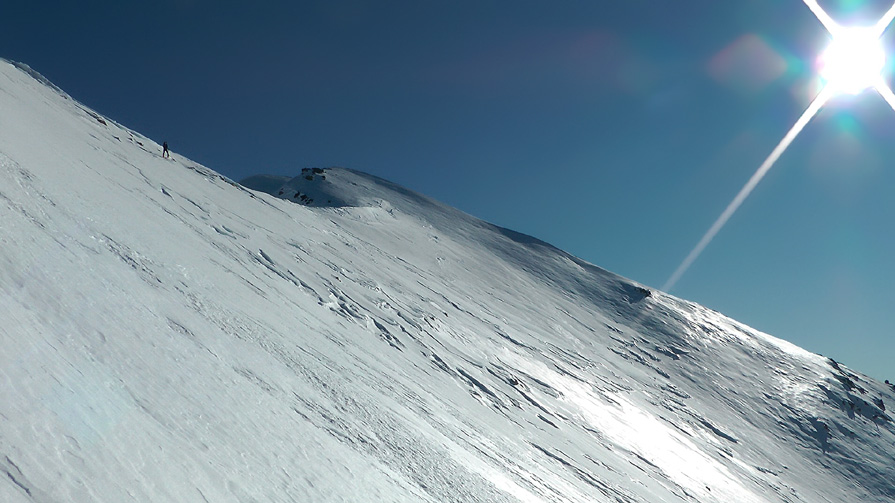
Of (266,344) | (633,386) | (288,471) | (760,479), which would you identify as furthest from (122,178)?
(760,479)

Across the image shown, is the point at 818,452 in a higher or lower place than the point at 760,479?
higher

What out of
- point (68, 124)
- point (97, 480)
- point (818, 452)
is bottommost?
point (97, 480)

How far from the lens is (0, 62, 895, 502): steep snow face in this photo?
224 inches

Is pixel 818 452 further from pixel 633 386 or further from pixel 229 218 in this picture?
pixel 229 218

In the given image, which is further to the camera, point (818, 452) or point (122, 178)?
point (818, 452)

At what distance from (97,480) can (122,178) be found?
51.8 ft

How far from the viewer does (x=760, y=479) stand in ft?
90.5

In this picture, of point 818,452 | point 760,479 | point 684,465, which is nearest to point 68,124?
point 684,465

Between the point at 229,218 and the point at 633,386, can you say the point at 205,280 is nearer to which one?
the point at 229,218

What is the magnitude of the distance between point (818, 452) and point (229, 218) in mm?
36813

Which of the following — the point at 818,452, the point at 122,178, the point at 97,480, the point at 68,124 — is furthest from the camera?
the point at 818,452

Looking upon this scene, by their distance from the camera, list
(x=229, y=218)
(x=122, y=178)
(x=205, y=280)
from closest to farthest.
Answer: (x=205, y=280) < (x=122, y=178) < (x=229, y=218)

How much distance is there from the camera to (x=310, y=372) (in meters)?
10.0

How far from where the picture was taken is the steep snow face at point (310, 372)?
5.68 meters
